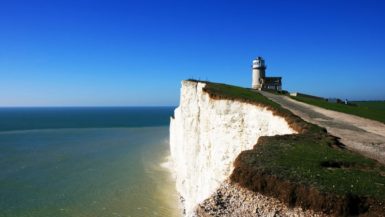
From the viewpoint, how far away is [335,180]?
21.1ft

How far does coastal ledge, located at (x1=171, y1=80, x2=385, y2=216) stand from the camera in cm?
567

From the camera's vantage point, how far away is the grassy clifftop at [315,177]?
223 inches

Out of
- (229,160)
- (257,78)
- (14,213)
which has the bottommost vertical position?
(14,213)

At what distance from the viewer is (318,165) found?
7375 millimetres

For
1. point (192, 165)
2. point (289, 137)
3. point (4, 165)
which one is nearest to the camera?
A: point (289, 137)

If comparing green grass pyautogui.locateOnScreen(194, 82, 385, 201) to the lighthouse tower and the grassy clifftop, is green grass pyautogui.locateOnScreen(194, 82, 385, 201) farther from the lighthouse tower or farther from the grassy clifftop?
the lighthouse tower

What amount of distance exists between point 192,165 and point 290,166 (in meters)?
18.3

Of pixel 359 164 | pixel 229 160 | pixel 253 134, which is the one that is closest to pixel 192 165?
pixel 229 160

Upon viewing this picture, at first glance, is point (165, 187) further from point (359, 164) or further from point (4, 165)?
point (359, 164)

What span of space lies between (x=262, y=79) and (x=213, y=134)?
1792cm

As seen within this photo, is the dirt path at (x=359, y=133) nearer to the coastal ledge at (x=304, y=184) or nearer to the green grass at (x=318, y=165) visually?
the green grass at (x=318, y=165)

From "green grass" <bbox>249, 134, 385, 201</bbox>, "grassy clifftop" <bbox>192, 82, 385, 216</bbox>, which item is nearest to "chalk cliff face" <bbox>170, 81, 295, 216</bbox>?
"green grass" <bbox>249, 134, 385, 201</bbox>

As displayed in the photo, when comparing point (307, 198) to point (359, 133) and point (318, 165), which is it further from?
point (359, 133)

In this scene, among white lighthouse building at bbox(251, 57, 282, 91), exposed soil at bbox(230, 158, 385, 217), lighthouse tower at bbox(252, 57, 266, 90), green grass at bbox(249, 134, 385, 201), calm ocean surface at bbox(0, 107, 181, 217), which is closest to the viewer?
exposed soil at bbox(230, 158, 385, 217)
